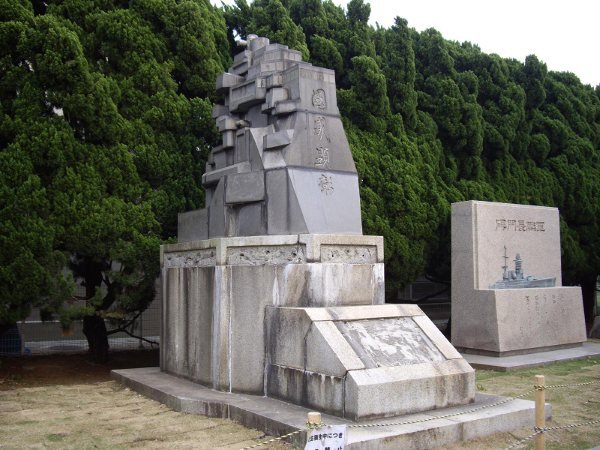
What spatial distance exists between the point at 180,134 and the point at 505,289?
556 centimetres

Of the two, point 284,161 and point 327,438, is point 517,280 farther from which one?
point 327,438

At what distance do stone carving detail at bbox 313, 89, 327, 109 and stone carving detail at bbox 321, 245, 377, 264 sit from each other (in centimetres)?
162

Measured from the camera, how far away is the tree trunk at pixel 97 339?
861 cm

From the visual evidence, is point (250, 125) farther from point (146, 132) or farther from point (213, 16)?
point (213, 16)

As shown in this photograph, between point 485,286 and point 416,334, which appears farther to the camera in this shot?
point 485,286

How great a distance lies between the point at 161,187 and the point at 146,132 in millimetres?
761

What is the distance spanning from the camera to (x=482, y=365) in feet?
28.5

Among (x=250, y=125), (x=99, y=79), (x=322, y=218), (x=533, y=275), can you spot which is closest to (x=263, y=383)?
(x=322, y=218)

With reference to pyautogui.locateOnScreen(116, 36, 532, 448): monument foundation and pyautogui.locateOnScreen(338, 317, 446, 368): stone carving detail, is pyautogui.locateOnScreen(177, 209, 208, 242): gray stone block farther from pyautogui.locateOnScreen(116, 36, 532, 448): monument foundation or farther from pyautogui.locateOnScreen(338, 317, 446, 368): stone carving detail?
pyautogui.locateOnScreen(338, 317, 446, 368): stone carving detail

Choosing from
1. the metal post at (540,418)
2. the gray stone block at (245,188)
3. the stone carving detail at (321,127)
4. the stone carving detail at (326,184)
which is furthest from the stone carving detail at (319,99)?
the metal post at (540,418)

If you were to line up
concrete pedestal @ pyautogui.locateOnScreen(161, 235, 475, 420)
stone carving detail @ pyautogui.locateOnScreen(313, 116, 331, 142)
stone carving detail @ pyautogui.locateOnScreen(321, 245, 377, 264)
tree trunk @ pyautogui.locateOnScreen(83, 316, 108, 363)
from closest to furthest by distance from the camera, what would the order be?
concrete pedestal @ pyautogui.locateOnScreen(161, 235, 475, 420)
stone carving detail @ pyautogui.locateOnScreen(321, 245, 377, 264)
stone carving detail @ pyautogui.locateOnScreen(313, 116, 331, 142)
tree trunk @ pyautogui.locateOnScreen(83, 316, 108, 363)

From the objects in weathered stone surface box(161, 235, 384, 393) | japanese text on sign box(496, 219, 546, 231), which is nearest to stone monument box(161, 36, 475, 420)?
weathered stone surface box(161, 235, 384, 393)

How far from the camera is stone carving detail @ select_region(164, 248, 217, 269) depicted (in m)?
6.36

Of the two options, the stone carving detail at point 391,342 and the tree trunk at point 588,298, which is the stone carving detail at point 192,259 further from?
the tree trunk at point 588,298
